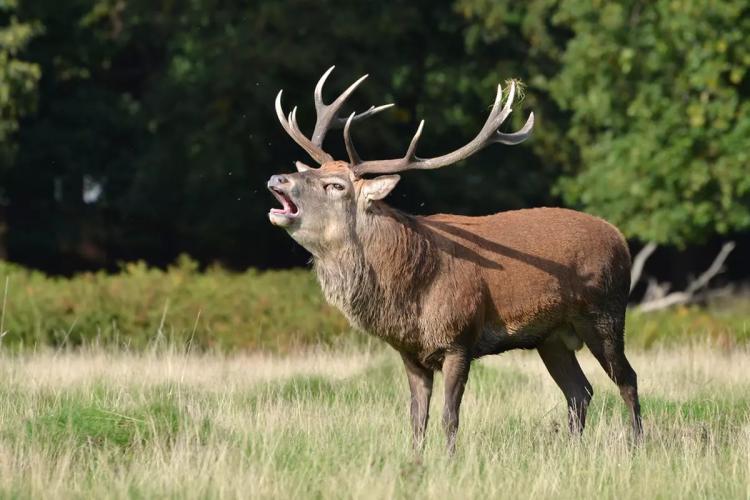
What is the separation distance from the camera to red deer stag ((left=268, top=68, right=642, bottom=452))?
8570mm

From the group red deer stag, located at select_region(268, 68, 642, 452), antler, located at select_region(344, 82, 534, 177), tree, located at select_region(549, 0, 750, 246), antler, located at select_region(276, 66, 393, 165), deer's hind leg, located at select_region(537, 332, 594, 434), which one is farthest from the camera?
tree, located at select_region(549, 0, 750, 246)

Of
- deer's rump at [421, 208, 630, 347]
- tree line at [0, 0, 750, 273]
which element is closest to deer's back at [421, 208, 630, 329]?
deer's rump at [421, 208, 630, 347]

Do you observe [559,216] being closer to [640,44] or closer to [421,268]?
[421,268]

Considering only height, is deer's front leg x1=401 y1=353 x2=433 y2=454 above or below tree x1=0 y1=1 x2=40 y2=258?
below

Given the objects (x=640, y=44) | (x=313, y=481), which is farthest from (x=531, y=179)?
(x=313, y=481)

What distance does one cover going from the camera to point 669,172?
790 inches

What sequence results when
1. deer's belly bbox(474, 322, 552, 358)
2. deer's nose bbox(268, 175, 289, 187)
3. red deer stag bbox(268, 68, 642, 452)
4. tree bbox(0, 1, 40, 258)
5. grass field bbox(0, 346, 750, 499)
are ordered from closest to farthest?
grass field bbox(0, 346, 750, 499) < deer's nose bbox(268, 175, 289, 187) < red deer stag bbox(268, 68, 642, 452) < deer's belly bbox(474, 322, 552, 358) < tree bbox(0, 1, 40, 258)

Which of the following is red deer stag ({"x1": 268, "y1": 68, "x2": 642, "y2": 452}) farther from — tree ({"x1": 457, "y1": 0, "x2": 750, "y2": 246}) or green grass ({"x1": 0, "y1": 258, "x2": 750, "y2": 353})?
tree ({"x1": 457, "y1": 0, "x2": 750, "y2": 246})

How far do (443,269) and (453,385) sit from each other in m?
0.70

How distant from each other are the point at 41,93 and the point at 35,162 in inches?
52.7

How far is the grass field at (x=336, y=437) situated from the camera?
6844mm

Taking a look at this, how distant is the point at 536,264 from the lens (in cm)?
907

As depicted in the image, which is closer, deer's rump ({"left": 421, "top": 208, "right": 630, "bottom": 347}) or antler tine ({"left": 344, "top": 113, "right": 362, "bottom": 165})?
antler tine ({"left": 344, "top": 113, "right": 362, "bottom": 165})

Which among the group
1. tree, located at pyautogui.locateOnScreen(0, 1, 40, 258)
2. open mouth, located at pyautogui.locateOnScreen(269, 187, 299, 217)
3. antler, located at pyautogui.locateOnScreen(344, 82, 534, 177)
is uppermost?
tree, located at pyautogui.locateOnScreen(0, 1, 40, 258)
